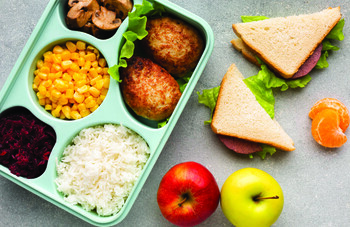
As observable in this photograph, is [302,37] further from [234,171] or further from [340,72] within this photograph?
[234,171]

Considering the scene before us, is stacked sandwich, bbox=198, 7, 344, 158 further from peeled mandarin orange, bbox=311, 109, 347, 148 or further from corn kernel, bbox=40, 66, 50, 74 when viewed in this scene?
corn kernel, bbox=40, 66, 50, 74

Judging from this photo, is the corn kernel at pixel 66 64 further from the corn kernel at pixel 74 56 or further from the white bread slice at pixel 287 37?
the white bread slice at pixel 287 37

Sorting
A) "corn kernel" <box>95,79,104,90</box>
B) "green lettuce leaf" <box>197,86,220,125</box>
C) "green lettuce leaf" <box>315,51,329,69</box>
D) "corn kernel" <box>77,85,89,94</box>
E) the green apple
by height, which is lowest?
the green apple

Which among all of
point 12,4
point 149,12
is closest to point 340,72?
point 149,12

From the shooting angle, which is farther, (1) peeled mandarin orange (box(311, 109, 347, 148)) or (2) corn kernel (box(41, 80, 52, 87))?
(1) peeled mandarin orange (box(311, 109, 347, 148))

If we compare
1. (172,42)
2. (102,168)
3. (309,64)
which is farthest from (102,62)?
Answer: (309,64)

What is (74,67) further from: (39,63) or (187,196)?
(187,196)

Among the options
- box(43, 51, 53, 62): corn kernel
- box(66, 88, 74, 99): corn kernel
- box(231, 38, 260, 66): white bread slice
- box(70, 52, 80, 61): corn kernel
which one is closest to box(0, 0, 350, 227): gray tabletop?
box(231, 38, 260, 66): white bread slice
